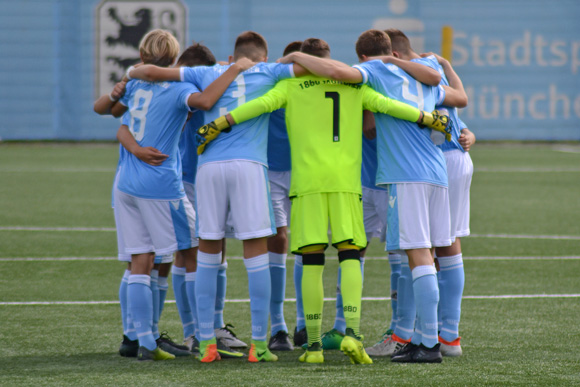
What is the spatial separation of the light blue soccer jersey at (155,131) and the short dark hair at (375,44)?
1030 mm

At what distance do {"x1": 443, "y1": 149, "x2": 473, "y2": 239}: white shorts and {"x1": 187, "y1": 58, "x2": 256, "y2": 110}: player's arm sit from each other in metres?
1.48

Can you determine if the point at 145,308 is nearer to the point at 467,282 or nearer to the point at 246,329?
the point at 246,329

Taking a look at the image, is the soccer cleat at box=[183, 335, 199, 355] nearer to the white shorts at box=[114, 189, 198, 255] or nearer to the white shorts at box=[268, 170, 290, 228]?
the white shorts at box=[114, 189, 198, 255]

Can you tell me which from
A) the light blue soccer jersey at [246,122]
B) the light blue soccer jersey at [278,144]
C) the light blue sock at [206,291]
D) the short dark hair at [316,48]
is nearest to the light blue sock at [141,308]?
the light blue sock at [206,291]

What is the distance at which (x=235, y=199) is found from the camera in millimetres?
5168

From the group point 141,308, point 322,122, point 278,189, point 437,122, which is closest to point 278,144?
point 278,189

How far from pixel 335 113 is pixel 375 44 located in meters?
0.54

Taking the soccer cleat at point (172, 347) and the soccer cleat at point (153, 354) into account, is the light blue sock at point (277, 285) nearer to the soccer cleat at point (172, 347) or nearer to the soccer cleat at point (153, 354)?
the soccer cleat at point (172, 347)

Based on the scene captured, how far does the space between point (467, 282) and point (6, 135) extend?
24.5 meters

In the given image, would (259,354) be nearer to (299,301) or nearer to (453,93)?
(299,301)

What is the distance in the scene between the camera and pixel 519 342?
5.69m

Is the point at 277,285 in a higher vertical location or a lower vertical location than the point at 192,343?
higher

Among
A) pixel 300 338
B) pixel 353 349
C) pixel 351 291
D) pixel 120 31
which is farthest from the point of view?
pixel 120 31

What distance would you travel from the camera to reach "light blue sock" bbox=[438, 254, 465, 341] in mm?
5426
